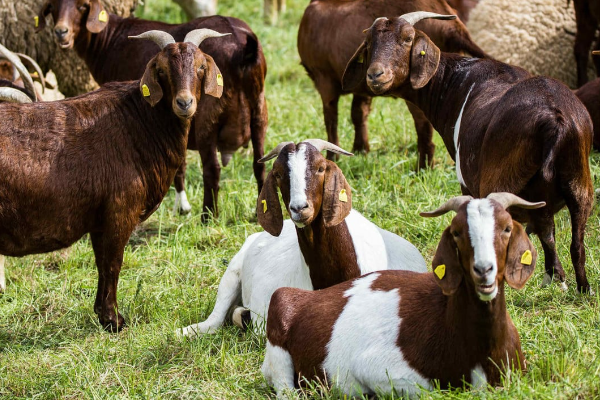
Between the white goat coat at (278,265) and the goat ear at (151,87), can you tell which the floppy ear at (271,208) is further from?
the goat ear at (151,87)

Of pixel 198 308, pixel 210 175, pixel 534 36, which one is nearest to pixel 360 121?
pixel 210 175

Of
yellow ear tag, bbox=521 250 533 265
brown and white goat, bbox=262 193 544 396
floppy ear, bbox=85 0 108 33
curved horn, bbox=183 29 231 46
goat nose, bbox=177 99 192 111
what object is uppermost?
curved horn, bbox=183 29 231 46

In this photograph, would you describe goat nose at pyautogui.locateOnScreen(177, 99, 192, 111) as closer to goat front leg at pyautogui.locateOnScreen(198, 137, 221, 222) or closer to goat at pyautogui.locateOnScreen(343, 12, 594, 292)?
goat at pyautogui.locateOnScreen(343, 12, 594, 292)

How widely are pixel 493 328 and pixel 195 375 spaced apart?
180 cm

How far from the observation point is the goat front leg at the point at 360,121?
9367 mm

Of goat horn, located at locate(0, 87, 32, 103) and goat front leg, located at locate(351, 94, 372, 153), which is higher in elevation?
goat horn, located at locate(0, 87, 32, 103)

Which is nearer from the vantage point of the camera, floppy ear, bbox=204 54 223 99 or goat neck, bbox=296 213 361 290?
goat neck, bbox=296 213 361 290

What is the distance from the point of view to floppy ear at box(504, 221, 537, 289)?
405 centimetres

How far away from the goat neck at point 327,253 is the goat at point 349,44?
333 cm

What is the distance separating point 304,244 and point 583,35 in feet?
21.0

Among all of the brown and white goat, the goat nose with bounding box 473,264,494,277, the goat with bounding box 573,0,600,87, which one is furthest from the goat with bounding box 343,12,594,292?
the goat with bounding box 573,0,600,87

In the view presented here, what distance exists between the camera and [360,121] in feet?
30.9

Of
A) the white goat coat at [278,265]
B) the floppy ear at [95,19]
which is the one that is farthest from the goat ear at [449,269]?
the floppy ear at [95,19]

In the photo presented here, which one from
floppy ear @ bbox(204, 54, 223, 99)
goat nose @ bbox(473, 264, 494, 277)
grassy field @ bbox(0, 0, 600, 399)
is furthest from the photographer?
floppy ear @ bbox(204, 54, 223, 99)
